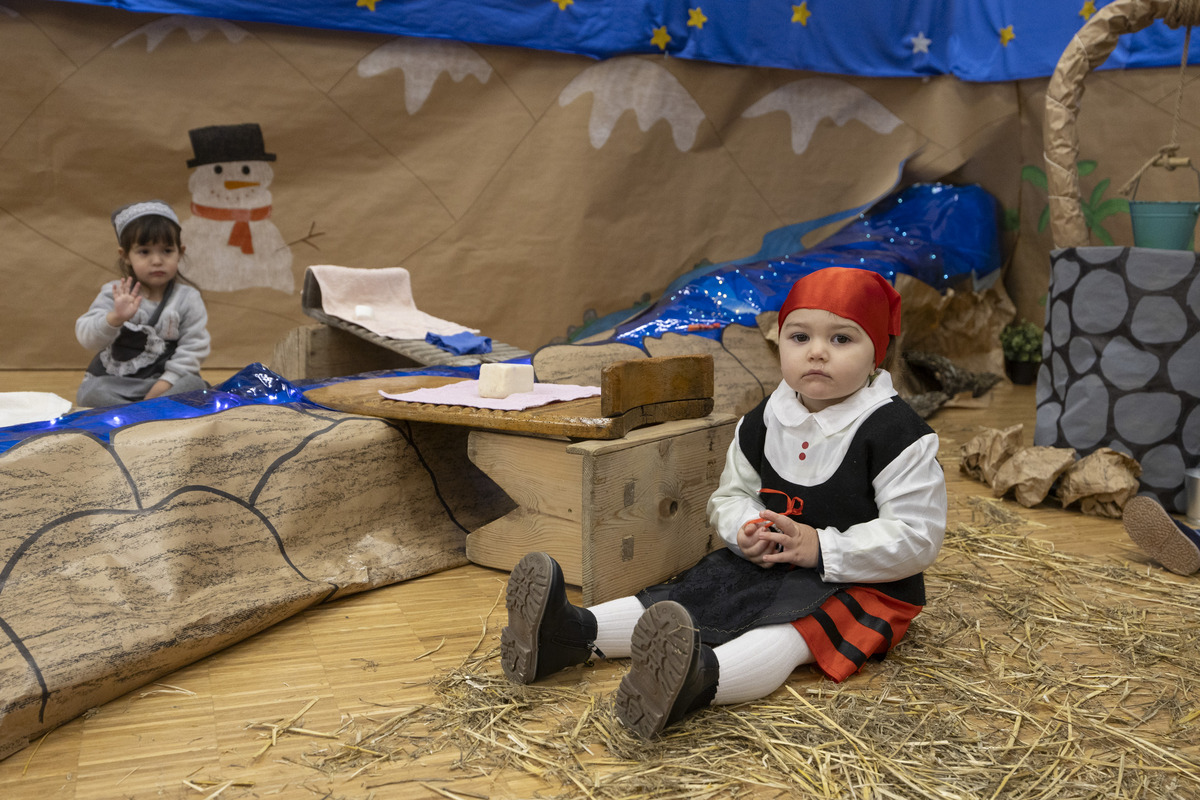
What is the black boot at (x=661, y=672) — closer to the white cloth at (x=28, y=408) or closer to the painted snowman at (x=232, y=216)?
the white cloth at (x=28, y=408)

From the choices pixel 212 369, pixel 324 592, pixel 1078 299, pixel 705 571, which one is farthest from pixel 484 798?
pixel 212 369

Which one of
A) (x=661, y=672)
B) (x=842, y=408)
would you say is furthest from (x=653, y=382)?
(x=661, y=672)

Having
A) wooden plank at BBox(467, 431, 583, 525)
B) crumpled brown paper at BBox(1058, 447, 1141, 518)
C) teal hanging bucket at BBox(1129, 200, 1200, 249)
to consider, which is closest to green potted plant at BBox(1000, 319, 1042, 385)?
teal hanging bucket at BBox(1129, 200, 1200, 249)

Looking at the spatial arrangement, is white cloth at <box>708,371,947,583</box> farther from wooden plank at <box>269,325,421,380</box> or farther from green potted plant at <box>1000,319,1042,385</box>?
green potted plant at <box>1000,319,1042,385</box>

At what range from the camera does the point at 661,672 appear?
4.48 ft

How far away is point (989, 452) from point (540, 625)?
2.02m

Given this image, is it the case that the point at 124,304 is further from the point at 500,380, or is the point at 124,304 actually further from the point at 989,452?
the point at 989,452

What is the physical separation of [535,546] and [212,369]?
8.44 ft

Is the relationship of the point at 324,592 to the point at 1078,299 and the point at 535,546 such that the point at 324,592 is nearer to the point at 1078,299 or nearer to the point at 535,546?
the point at 535,546

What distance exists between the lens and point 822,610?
1640mm

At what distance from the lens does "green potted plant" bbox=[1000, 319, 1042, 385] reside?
4.77 metres

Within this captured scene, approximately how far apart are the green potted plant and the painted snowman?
355 centimetres

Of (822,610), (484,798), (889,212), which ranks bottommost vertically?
(484,798)

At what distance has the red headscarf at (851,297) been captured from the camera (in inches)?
64.2
